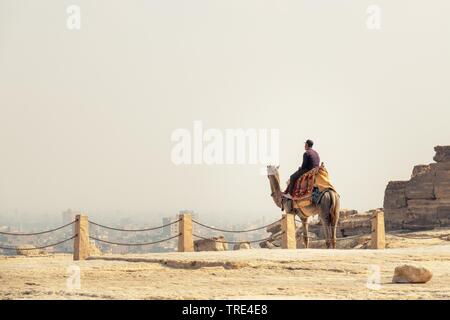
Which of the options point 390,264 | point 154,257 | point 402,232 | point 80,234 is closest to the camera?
point 390,264

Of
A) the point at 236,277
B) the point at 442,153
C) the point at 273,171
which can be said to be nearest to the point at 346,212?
the point at 442,153

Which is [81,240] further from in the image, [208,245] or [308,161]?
[208,245]

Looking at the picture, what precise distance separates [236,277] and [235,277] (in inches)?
0.7

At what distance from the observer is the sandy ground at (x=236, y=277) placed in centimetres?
1197

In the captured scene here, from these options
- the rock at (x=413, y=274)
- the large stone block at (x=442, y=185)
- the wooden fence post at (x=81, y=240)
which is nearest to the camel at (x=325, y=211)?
the wooden fence post at (x=81, y=240)

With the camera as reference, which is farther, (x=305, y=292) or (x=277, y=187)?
(x=277, y=187)

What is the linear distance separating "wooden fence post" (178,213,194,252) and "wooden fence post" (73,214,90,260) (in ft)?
7.77

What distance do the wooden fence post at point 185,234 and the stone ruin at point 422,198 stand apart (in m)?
15.9

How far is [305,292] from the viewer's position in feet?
39.9

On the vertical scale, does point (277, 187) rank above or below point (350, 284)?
above

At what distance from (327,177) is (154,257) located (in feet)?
20.6
